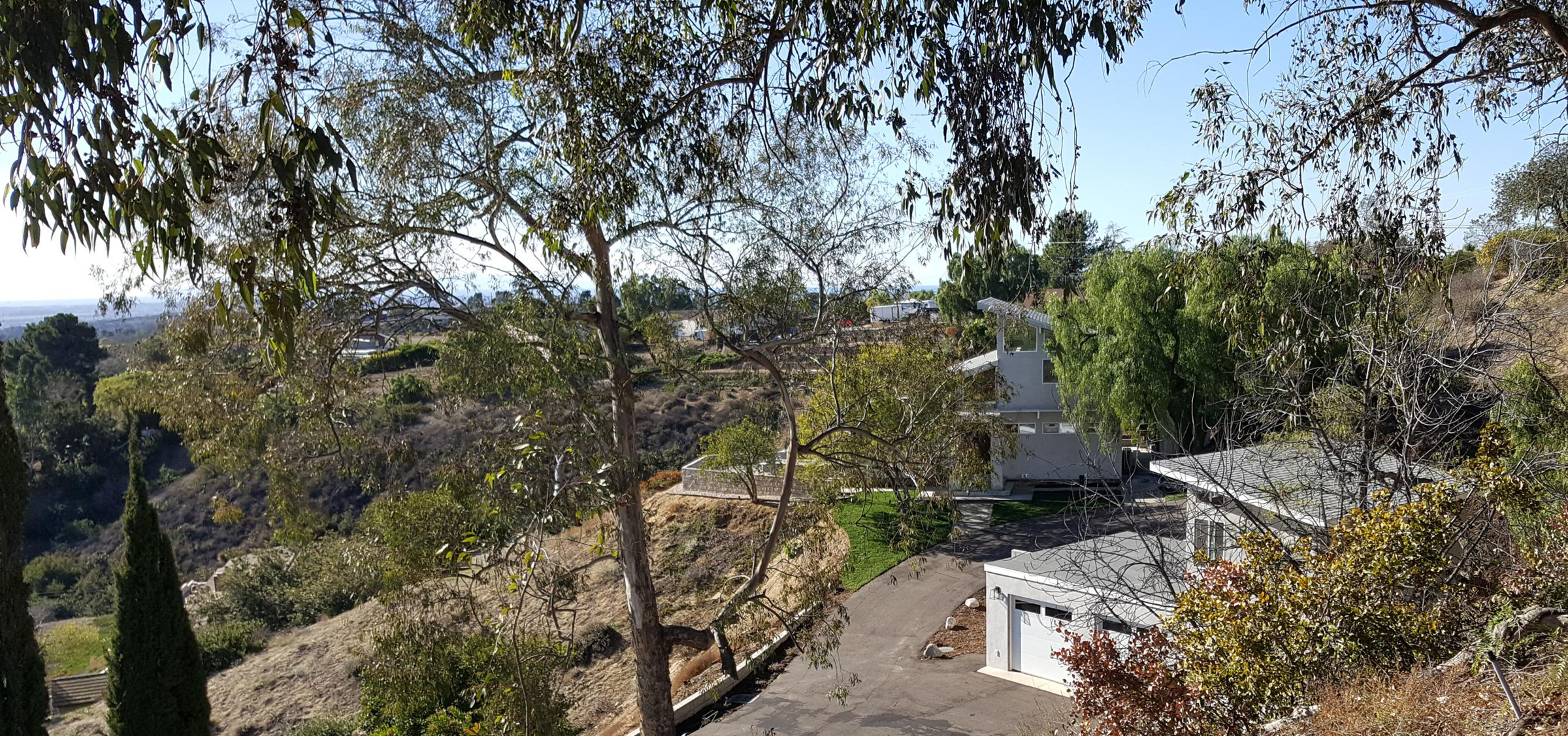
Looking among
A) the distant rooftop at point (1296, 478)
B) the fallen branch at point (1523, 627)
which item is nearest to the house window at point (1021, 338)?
the distant rooftop at point (1296, 478)

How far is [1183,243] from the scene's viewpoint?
8609 millimetres

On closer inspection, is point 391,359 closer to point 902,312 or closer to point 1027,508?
point 902,312

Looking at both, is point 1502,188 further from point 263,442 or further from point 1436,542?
point 263,442

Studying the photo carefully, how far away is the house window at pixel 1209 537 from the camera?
11.2 m

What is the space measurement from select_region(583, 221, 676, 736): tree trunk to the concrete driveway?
2.59m

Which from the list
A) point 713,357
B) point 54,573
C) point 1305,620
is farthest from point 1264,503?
point 54,573

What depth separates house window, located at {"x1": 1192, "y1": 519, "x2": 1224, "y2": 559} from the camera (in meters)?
11.2

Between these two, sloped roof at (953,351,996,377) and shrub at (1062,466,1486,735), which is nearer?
shrub at (1062,466,1486,735)

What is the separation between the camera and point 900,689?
1416 cm

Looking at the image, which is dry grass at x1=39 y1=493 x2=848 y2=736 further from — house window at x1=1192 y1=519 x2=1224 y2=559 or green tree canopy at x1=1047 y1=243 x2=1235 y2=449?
green tree canopy at x1=1047 y1=243 x2=1235 y2=449

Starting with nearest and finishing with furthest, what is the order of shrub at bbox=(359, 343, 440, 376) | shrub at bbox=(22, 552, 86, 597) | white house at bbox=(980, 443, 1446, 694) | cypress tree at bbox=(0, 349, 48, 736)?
cypress tree at bbox=(0, 349, 48, 736)
white house at bbox=(980, 443, 1446, 694)
shrub at bbox=(359, 343, 440, 376)
shrub at bbox=(22, 552, 86, 597)

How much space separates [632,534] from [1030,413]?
19.1m

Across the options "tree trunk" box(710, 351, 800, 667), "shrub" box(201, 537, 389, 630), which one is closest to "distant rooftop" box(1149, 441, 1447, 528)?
"tree trunk" box(710, 351, 800, 667)

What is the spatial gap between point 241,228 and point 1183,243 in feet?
25.6
